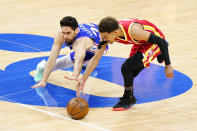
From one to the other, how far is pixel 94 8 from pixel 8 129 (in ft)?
24.5

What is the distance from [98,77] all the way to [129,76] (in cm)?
160

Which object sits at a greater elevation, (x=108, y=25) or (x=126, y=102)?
(x=108, y=25)

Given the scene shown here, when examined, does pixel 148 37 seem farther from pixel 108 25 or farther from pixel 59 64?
pixel 59 64

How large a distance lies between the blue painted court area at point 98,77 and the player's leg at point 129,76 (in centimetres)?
21

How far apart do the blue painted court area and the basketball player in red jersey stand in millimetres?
418

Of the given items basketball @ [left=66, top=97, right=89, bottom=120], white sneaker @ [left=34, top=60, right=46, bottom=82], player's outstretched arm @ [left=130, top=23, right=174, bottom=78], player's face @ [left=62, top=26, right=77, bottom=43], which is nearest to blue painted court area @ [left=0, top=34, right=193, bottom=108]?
white sneaker @ [left=34, top=60, right=46, bottom=82]

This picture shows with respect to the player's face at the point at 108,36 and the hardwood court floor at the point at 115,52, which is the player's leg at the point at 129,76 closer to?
the hardwood court floor at the point at 115,52

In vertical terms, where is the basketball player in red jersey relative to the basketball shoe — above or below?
above

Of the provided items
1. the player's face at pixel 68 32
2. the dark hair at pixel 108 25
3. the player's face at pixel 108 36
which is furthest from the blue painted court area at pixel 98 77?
the dark hair at pixel 108 25

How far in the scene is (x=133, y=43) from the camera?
721 cm

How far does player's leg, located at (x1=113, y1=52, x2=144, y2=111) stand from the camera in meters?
7.21

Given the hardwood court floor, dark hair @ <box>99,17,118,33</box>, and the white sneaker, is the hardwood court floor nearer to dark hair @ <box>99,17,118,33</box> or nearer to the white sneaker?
the white sneaker

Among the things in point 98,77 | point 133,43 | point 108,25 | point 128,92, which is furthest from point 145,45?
point 98,77

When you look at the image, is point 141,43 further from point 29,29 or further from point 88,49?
point 29,29
